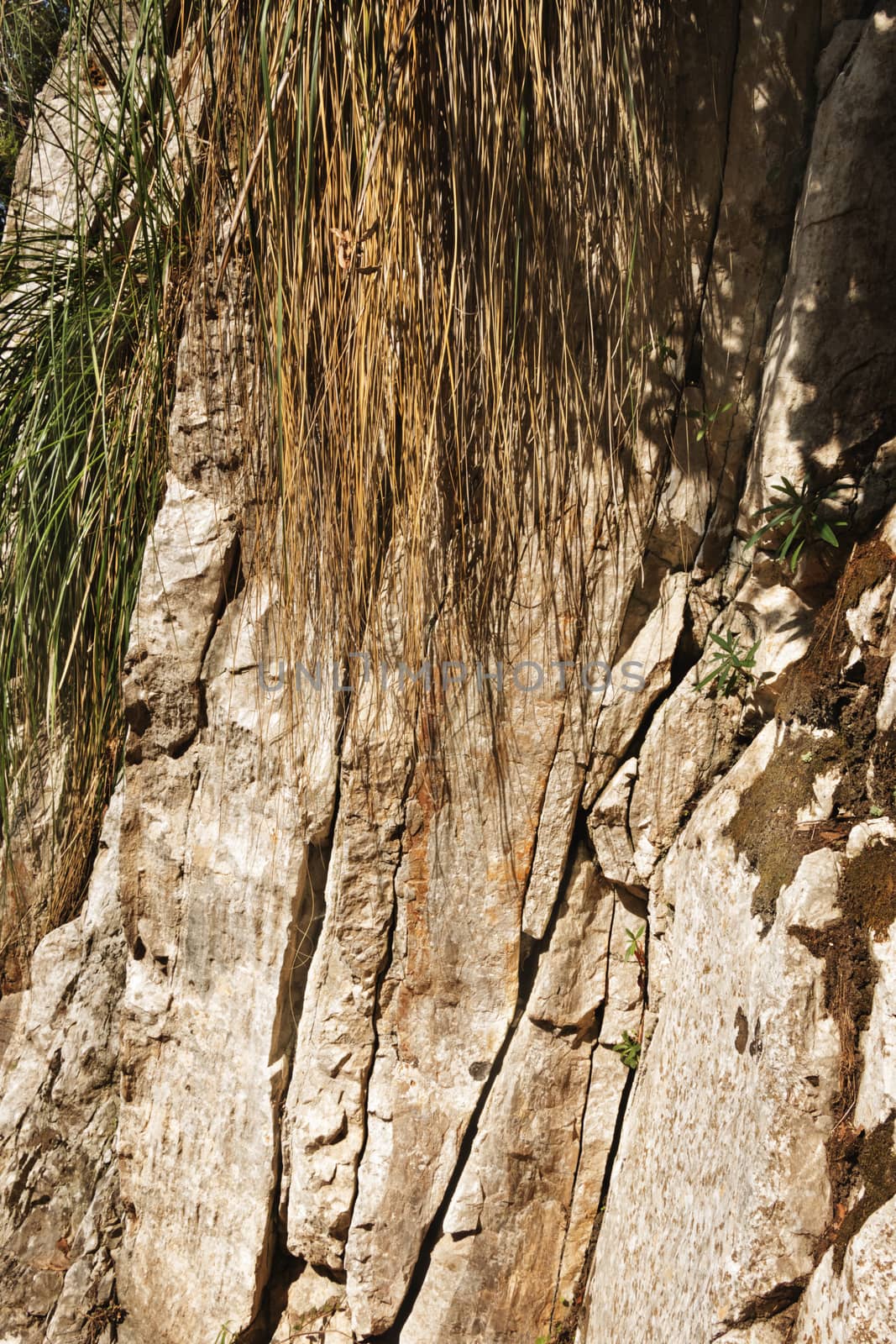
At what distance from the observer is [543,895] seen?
6.39 ft

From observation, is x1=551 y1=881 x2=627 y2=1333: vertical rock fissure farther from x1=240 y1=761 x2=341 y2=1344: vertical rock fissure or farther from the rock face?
x1=240 y1=761 x2=341 y2=1344: vertical rock fissure

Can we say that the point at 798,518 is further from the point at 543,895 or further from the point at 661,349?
the point at 543,895

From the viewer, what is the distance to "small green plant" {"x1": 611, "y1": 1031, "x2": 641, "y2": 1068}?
1.93 metres

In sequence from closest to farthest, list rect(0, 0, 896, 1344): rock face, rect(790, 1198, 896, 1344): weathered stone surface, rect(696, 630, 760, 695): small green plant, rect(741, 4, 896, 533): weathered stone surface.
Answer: rect(790, 1198, 896, 1344): weathered stone surface, rect(0, 0, 896, 1344): rock face, rect(741, 4, 896, 533): weathered stone surface, rect(696, 630, 760, 695): small green plant

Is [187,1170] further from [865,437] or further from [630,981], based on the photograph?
[865,437]

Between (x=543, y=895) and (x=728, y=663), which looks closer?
(x=728, y=663)

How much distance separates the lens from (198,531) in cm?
214

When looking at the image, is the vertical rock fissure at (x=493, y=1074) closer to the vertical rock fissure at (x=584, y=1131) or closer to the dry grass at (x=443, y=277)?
the vertical rock fissure at (x=584, y=1131)

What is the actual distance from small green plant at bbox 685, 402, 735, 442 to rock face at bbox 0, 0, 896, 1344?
0.01m

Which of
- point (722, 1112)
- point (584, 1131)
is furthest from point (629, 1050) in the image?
point (722, 1112)

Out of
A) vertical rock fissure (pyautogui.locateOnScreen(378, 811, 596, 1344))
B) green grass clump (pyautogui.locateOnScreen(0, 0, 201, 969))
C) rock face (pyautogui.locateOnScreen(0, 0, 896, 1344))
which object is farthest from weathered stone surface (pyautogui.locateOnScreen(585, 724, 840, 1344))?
green grass clump (pyautogui.locateOnScreen(0, 0, 201, 969))

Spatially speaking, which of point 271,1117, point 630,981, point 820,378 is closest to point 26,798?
point 271,1117

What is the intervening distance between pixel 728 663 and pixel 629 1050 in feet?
2.75

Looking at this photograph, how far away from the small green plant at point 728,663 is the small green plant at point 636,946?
535mm
